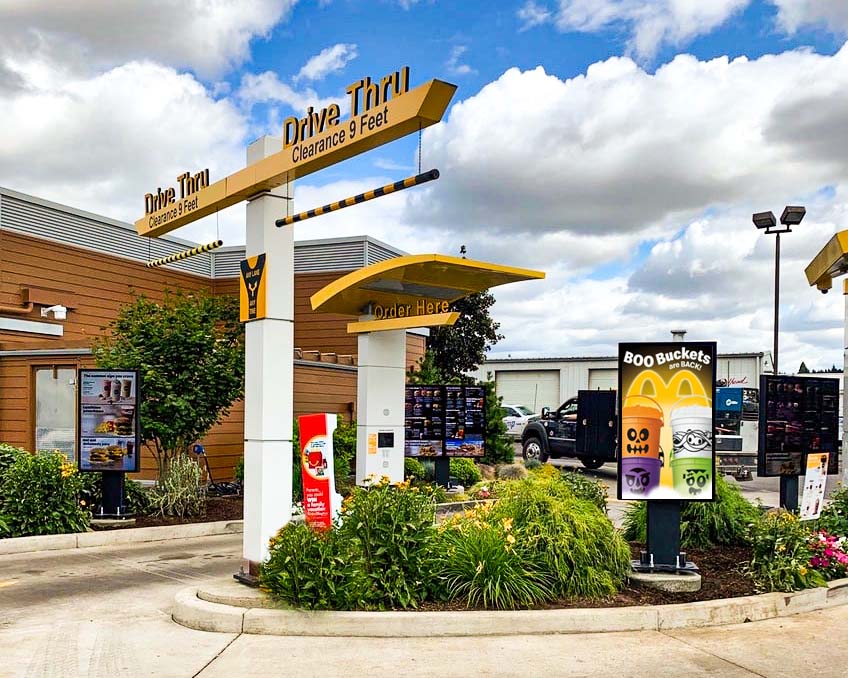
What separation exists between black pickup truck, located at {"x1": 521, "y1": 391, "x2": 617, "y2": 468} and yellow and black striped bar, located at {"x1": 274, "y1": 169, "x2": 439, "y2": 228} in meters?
13.9

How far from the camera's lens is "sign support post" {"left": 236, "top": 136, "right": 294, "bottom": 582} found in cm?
860

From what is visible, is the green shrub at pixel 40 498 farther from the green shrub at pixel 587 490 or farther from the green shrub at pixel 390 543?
the green shrub at pixel 587 490

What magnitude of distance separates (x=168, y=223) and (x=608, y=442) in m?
14.6

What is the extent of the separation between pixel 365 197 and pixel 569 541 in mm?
3583

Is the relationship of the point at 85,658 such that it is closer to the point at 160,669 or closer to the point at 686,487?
the point at 160,669

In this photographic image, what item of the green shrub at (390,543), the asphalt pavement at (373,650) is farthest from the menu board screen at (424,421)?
the green shrub at (390,543)

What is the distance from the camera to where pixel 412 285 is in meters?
15.1

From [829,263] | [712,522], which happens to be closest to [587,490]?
[712,522]

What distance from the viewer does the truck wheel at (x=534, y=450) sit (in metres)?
24.6

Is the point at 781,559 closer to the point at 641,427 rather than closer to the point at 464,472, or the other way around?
the point at 641,427

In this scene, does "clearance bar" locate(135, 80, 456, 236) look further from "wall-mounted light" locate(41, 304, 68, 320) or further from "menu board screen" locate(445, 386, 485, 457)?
"wall-mounted light" locate(41, 304, 68, 320)

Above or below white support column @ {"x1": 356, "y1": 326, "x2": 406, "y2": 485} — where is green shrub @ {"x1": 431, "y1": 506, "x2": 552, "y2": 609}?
below

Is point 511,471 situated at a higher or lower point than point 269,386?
lower

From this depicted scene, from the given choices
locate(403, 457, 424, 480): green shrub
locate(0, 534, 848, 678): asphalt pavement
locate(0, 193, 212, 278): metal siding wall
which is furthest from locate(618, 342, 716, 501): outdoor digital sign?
locate(0, 193, 212, 278): metal siding wall
